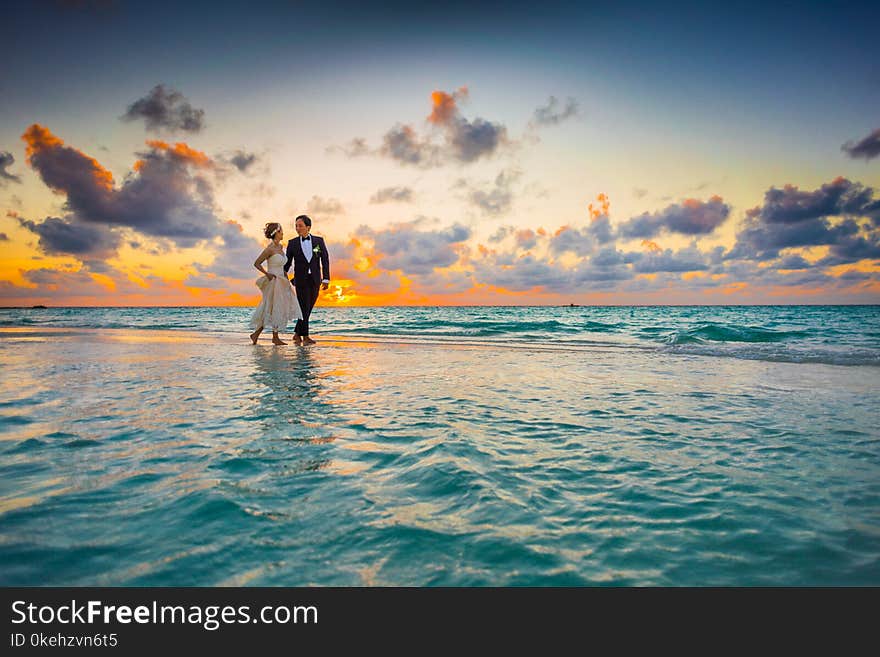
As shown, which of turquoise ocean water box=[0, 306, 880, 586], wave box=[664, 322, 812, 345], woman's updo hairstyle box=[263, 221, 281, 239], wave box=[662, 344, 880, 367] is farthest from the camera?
wave box=[664, 322, 812, 345]

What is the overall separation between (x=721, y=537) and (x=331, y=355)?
8.29m

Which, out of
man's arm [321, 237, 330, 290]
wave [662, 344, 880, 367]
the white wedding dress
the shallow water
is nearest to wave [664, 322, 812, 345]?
the shallow water

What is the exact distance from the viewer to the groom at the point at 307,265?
1155cm

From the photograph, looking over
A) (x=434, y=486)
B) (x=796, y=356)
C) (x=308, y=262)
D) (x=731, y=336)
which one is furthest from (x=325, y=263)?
(x=731, y=336)

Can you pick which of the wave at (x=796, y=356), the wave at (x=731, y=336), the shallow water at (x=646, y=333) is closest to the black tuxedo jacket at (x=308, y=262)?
the shallow water at (x=646, y=333)

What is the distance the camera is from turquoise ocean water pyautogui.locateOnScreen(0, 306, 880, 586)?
1.74 metres

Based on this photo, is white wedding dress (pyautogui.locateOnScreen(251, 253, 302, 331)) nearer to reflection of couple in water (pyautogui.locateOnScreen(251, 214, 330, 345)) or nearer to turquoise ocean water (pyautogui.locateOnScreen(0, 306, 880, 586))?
reflection of couple in water (pyautogui.locateOnScreen(251, 214, 330, 345))

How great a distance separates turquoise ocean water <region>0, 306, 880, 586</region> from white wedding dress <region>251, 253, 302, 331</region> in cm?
574

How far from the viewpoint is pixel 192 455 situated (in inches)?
118

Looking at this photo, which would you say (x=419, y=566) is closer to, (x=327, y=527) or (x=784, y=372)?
(x=327, y=527)

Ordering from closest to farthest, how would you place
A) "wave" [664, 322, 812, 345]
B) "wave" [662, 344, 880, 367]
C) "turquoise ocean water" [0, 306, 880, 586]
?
"turquoise ocean water" [0, 306, 880, 586] → "wave" [662, 344, 880, 367] → "wave" [664, 322, 812, 345]

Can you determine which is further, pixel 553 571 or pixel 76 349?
pixel 76 349
